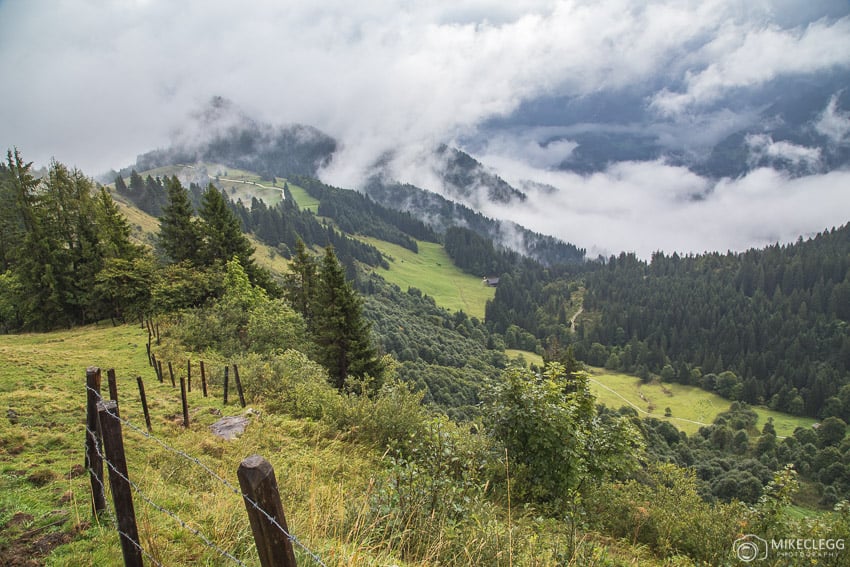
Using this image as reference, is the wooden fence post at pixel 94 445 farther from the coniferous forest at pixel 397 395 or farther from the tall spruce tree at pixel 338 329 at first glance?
the tall spruce tree at pixel 338 329

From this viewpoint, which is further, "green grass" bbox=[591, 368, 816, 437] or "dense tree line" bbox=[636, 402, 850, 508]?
"green grass" bbox=[591, 368, 816, 437]

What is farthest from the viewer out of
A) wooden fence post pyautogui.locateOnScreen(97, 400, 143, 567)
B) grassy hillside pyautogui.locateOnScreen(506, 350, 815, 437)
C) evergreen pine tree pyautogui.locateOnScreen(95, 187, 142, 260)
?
grassy hillside pyautogui.locateOnScreen(506, 350, 815, 437)

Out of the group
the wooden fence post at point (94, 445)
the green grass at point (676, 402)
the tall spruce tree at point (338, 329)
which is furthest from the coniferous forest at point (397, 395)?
the green grass at point (676, 402)

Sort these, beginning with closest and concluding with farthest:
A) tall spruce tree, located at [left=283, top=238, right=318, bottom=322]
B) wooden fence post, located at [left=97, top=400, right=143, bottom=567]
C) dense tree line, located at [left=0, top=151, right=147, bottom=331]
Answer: wooden fence post, located at [left=97, top=400, right=143, bottom=567]
dense tree line, located at [left=0, top=151, right=147, bottom=331]
tall spruce tree, located at [left=283, top=238, right=318, bottom=322]

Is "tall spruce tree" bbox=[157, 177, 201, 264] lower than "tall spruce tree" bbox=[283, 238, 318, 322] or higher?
higher

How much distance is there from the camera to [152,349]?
28203 mm

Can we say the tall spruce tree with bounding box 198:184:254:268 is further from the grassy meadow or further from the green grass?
the green grass

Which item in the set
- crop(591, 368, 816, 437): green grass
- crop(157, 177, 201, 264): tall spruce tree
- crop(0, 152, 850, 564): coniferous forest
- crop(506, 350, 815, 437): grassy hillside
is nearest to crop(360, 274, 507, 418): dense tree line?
crop(0, 152, 850, 564): coniferous forest

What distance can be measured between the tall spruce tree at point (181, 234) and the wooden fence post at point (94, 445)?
153 feet

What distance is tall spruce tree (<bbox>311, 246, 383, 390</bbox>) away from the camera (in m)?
34.2

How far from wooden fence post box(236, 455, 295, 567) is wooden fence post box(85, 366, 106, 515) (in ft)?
14.9

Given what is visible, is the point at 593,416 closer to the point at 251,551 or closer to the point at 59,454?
the point at 251,551

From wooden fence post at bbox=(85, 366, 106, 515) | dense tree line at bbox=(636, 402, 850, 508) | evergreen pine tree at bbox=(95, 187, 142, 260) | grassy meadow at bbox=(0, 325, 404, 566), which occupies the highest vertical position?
evergreen pine tree at bbox=(95, 187, 142, 260)

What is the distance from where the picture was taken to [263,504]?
3.29 metres
